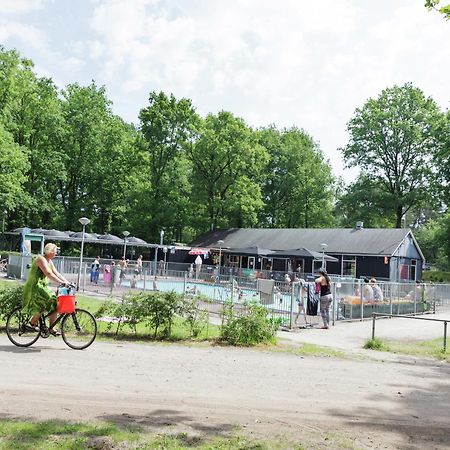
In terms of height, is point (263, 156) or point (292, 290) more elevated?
point (263, 156)

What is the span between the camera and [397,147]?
2302 inches

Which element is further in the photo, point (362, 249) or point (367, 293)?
point (362, 249)

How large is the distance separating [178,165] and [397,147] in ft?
83.5

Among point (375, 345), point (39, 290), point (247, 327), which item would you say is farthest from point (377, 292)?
point (39, 290)

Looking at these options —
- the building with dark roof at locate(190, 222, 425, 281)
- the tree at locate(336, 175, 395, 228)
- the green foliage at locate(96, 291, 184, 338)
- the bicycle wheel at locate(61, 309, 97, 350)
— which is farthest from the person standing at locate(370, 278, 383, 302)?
the tree at locate(336, 175, 395, 228)

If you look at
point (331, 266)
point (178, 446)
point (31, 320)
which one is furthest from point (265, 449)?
point (331, 266)

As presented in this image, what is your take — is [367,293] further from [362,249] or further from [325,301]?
[362,249]

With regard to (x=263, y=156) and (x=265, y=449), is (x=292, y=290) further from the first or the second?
(x=263, y=156)

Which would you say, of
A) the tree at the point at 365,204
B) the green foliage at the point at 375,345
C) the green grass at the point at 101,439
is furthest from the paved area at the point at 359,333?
the tree at the point at 365,204

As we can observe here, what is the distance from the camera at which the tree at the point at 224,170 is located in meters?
55.0

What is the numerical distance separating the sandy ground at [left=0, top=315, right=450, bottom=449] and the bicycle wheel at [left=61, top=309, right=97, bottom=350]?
25 centimetres

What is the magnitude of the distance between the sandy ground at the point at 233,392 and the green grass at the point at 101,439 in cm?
23

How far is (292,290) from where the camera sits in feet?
50.3

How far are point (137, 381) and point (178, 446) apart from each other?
2.72 metres
